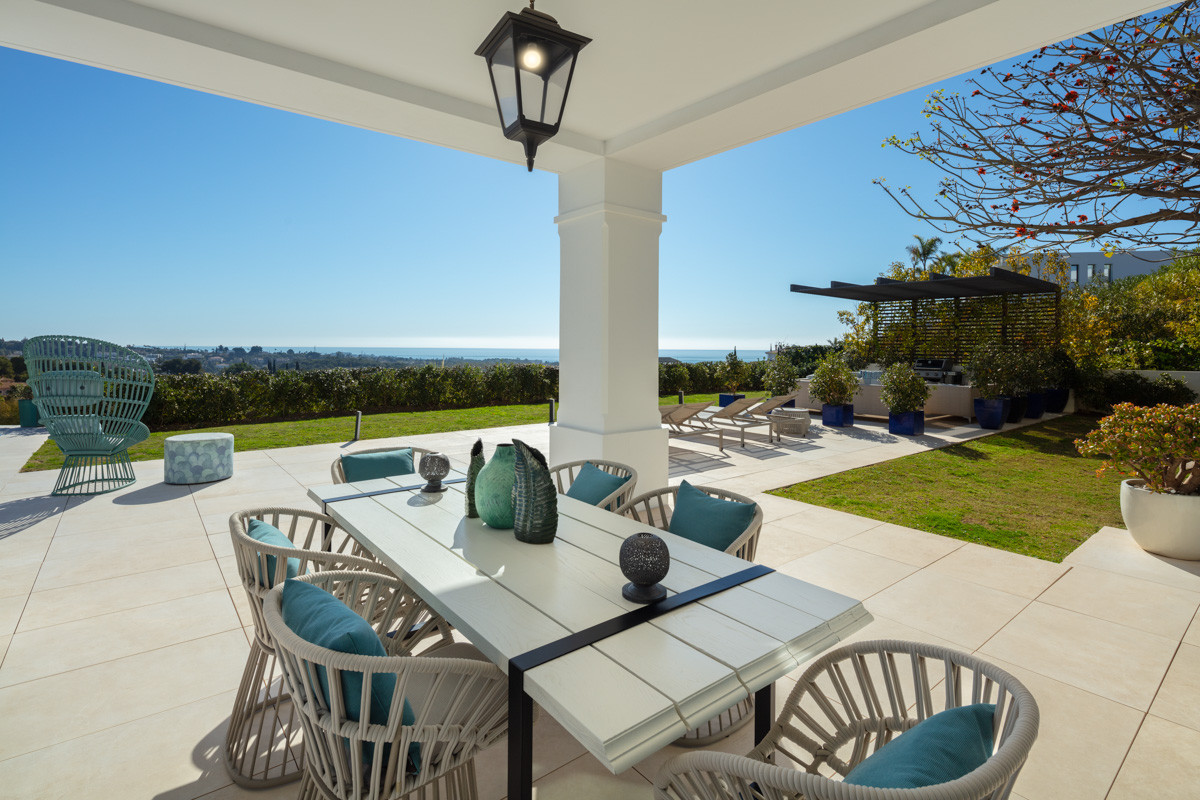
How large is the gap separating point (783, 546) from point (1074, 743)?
1974 millimetres

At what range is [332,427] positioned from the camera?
9.86m

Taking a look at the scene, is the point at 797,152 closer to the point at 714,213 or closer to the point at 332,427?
the point at 714,213

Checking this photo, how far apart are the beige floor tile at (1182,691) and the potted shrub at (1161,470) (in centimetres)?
147

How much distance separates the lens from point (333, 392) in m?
11.6

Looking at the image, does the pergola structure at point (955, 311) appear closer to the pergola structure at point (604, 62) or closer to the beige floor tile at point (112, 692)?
the pergola structure at point (604, 62)

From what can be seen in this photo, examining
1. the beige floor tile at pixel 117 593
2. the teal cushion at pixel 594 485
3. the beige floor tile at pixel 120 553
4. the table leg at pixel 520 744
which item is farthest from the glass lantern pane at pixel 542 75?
the beige floor tile at pixel 120 553

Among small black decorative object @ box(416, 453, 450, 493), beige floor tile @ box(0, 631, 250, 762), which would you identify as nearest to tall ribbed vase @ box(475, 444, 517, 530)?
small black decorative object @ box(416, 453, 450, 493)

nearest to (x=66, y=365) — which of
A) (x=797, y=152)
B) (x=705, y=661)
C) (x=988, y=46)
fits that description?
(x=705, y=661)

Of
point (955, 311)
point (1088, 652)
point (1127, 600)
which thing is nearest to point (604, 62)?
point (1088, 652)

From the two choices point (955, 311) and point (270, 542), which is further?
point (955, 311)

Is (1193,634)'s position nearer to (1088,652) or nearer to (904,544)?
(1088,652)

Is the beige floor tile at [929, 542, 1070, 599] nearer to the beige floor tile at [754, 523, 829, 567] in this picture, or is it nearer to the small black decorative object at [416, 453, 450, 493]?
the beige floor tile at [754, 523, 829, 567]

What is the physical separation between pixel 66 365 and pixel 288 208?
23.7 metres

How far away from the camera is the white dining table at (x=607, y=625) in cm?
107
